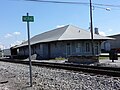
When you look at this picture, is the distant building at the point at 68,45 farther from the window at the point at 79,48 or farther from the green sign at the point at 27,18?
the green sign at the point at 27,18

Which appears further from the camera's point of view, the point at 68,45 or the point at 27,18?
the point at 68,45

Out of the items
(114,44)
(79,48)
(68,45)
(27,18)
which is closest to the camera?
(27,18)

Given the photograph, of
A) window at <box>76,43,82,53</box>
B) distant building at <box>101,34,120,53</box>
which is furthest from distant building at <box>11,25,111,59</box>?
distant building at <box>101,34,120,53</box>

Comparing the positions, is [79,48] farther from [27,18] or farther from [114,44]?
[27,18]

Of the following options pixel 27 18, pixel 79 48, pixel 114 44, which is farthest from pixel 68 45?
pixel 27 18

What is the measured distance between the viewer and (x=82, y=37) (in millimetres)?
48188

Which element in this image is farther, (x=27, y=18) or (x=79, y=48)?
(x=79, y=48)

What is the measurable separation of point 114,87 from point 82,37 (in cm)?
3748

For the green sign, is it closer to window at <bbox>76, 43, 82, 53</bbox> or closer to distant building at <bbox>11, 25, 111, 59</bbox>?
distant building at <bbox>11, 25, 111, 59</bbox>

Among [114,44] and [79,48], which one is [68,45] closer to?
[79,48]

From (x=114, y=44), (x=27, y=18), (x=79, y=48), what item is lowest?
(x=79, y=48)

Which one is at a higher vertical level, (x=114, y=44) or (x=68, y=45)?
(x=114, y=44)

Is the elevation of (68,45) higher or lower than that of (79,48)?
higher

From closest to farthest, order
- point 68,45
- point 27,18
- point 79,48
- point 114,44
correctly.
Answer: point 27,18
point 68,45
point 79,48
point 114,44
